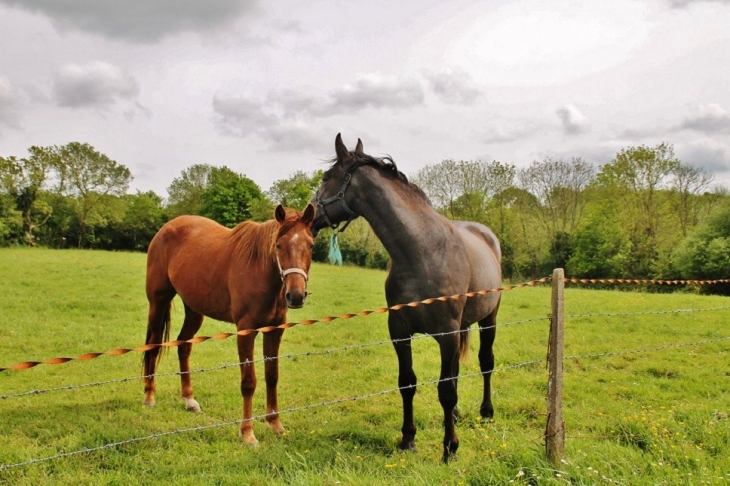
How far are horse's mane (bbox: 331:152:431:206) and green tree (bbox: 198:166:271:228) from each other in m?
46.4

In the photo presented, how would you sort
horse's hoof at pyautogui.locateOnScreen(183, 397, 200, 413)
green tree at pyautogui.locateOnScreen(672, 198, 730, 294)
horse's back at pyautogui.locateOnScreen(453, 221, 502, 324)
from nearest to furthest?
horse's back at pyautogui.locateOnScreen(453, 221, 502, 324)
horse's hoof at pyautogui.locateOnScreen(183, 397, 200, 413)
green tree at pyautogui.locateOnScreen(672, 198, 730, 294)

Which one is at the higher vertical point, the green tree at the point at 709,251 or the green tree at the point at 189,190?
the green tree at the point at 189,190

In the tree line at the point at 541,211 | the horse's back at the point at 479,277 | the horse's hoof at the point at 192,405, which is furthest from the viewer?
the tree line at the point at 541,211

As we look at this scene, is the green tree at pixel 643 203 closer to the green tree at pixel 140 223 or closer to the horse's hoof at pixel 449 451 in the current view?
the horse's hoof at pixel 449 451

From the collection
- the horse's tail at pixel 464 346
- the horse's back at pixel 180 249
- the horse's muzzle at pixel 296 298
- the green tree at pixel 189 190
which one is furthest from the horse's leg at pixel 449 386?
the green tree at pixel 189 190

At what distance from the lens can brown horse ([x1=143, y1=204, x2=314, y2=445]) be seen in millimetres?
4160

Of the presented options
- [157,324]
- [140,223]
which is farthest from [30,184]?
[157,324]

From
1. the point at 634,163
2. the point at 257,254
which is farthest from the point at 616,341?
the point at 634,163

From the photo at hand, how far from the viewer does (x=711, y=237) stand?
2639 cm

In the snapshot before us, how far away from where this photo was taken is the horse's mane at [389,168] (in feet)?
13.7

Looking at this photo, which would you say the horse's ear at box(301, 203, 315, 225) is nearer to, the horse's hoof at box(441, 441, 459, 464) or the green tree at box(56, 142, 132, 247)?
the horse's hoof at box(441, 441, 459, 464)

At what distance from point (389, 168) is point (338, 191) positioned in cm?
51

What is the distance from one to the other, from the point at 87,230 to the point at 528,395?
48221 millimetres

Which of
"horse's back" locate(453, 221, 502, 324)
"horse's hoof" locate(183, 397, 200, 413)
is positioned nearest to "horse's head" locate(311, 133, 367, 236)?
"horse's back" locate(453, 221, 502, 324)
